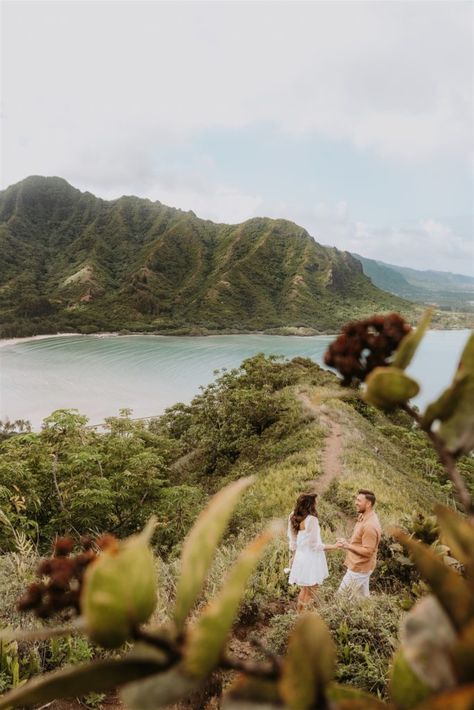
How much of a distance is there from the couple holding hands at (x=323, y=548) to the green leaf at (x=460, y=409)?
3.93 metres

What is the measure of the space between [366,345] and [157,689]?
522 millimetres

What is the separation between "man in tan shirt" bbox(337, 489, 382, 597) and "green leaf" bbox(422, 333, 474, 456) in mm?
3863

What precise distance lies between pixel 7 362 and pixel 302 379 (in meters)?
53.2

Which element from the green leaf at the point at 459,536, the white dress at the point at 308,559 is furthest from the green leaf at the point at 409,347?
the white dress at the point at 308,559

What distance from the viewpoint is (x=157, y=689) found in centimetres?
44

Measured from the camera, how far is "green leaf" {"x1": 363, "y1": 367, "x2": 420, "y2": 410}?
551 mm

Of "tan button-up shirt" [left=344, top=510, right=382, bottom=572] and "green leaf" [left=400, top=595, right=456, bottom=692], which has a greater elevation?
"green leaf" [left=400, top=595, right=456, bottom=692]

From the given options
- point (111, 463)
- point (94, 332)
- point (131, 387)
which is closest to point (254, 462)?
point (111, 463)

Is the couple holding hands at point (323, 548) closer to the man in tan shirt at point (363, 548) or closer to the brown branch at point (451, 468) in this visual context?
the man in tan shirt at point (363, 548)

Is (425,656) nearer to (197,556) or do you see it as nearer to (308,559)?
(197,556)

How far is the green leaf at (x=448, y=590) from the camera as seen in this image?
44 centimetres

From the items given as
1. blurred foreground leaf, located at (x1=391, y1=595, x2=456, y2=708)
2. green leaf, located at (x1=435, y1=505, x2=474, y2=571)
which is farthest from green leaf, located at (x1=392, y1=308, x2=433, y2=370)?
blurred foreground leaf, located at (x1=391, y1=595, x2=456, y2=708)

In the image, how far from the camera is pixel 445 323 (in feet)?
376

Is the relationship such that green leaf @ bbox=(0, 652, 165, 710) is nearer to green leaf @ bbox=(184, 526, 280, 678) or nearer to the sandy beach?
green leaf @ bbox=(184, 526, 280, 678)
